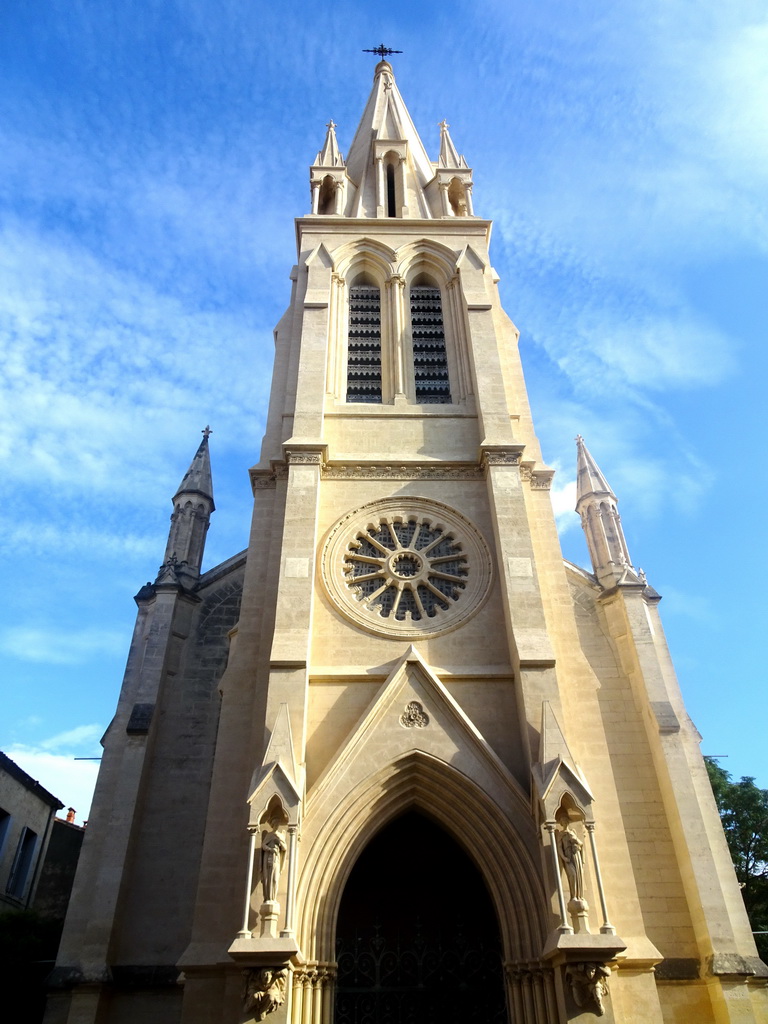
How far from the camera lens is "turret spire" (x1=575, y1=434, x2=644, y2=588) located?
18.2 metres

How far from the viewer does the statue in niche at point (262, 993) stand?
10008 mm

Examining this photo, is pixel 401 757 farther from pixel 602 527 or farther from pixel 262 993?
pixel 602 527

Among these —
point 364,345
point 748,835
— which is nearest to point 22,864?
point 364,345

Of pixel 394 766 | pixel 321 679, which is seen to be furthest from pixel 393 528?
pixel 394 766

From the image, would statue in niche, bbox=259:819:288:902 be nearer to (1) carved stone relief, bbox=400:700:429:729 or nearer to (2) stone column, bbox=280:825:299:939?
(2) stone column, bbox=280:825:299:939

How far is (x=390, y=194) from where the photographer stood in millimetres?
25984

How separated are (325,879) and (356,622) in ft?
15.2

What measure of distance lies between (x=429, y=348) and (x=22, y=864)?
18978 mm

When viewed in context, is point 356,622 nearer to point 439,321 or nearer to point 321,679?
point 321,679

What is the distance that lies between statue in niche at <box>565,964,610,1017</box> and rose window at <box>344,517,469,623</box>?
6.51m

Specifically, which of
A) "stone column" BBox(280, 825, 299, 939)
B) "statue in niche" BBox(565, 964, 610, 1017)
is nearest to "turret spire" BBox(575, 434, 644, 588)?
"statue in niche" BBox(565, 964, 610, 1017)

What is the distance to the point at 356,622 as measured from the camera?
14.6 metres

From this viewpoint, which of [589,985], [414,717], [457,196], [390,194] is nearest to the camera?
[589,985]

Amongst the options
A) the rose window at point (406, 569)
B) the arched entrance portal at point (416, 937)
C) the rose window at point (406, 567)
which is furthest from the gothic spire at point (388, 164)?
the arched entrance portal at point (416, 937)
